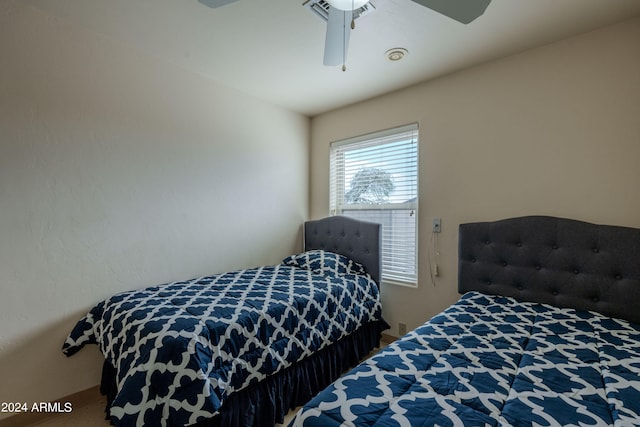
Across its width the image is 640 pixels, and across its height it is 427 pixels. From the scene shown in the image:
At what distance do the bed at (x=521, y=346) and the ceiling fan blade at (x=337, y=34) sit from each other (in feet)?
5.13

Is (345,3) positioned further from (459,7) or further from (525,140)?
(525,140)

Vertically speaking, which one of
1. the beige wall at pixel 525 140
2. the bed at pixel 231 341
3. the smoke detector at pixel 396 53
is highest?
the smoke detector at pixel 396 53

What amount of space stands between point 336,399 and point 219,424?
35.2 inches

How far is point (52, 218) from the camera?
1.87 meters

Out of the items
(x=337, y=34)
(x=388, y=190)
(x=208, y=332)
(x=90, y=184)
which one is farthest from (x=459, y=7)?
(x=90, y=184)

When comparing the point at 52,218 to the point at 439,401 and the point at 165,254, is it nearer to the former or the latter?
the point at 165,254

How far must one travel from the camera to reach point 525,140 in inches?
85.2

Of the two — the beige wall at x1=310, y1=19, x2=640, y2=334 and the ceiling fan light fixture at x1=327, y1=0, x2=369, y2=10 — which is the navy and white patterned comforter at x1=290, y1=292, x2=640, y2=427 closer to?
the beige wall at x1=310, y1=19, x2=640, y2=334

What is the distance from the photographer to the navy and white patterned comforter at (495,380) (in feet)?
2.91

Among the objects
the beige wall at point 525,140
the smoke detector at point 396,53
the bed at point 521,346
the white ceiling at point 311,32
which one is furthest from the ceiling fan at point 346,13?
the bed at point 521,346

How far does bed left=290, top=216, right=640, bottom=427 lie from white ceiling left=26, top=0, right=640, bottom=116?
125cm

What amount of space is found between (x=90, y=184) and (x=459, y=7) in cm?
239

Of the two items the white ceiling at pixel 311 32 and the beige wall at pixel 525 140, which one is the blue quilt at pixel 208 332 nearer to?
the beige wall at pixel 525 140

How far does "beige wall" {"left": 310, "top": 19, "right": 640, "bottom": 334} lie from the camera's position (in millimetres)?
1854
